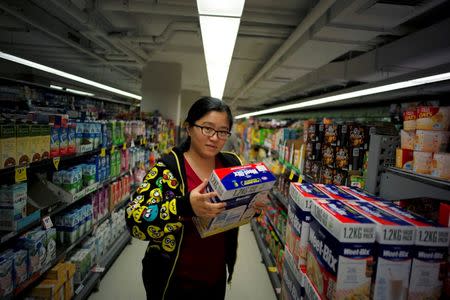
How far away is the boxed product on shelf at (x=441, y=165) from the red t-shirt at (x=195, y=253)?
45.7 inches

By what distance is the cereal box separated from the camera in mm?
955

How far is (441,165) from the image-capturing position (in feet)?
3.93

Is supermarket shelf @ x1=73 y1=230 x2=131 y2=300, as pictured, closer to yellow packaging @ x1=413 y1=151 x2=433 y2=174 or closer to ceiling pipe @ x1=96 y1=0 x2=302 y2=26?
yellow packaging @ x1=413 y1=151 x2=433 y2=174

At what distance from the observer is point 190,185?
1.58 m

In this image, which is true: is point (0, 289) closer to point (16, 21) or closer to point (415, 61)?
point (415, 61)

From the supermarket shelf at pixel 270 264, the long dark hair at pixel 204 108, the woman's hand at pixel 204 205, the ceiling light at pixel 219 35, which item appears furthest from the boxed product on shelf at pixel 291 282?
the ceiling light at pixel 219 35

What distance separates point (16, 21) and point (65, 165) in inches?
161

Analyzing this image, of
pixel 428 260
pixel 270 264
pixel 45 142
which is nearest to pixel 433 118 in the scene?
pixel 428 260

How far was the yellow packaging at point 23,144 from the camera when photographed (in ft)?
6.31

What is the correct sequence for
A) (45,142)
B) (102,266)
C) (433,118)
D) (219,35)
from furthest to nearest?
1. (102,266)
2. (219,35)
3. (45,142)
4. (433,118)

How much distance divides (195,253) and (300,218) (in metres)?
0.66

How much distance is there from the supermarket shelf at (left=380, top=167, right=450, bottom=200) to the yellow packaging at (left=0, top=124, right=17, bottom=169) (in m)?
2.34

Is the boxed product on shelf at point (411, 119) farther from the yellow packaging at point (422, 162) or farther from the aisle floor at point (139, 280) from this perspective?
the aisle floor at point (139, 280)

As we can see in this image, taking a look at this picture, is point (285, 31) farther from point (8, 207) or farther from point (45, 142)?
point (8, 207)
